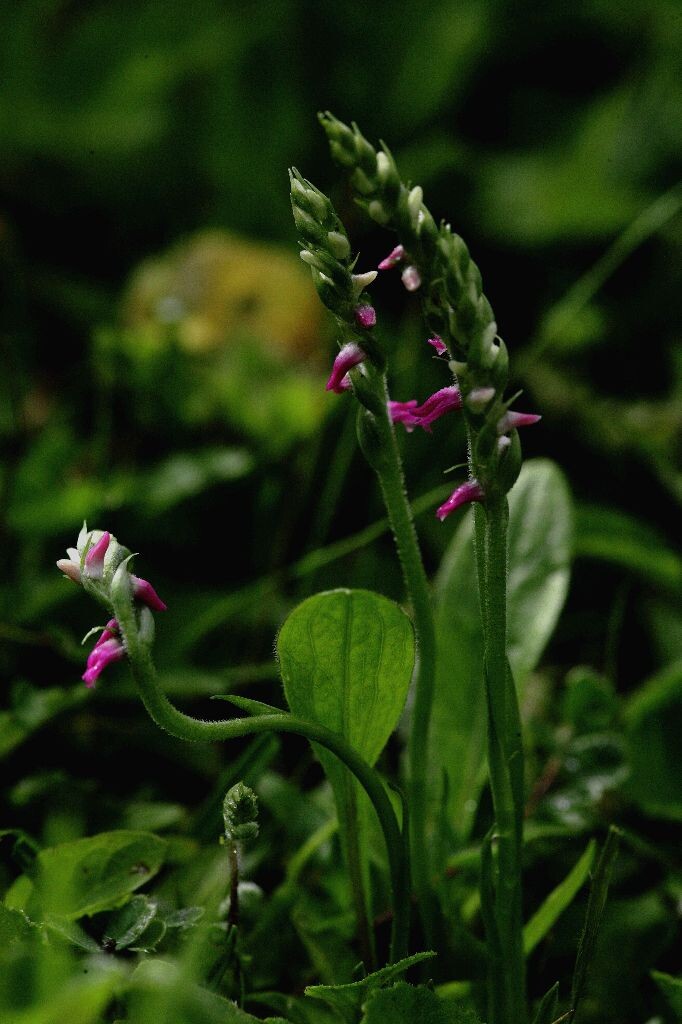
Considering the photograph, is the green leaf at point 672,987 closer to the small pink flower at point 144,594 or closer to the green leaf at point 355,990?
the green leaf at point 355,990

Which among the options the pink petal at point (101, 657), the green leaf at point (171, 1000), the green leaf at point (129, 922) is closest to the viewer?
the green leaf at point (171, 1000)

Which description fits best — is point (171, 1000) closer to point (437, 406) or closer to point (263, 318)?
point (437, 406)

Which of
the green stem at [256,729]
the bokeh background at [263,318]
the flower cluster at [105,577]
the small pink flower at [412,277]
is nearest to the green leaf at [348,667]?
the green stem at [256,729]

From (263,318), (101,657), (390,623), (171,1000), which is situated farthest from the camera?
(263,318)

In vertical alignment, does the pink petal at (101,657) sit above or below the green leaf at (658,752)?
above

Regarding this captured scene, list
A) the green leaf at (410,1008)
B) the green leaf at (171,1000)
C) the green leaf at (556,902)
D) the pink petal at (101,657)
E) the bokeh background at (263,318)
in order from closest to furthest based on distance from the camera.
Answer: the green leaf at (171,1000) < the pink petal at (101,657) < the green leaf at (410,1008) < the green leaf at (556,902) < the bokeh background at (263,318)

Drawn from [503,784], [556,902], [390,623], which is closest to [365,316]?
[390,623]
